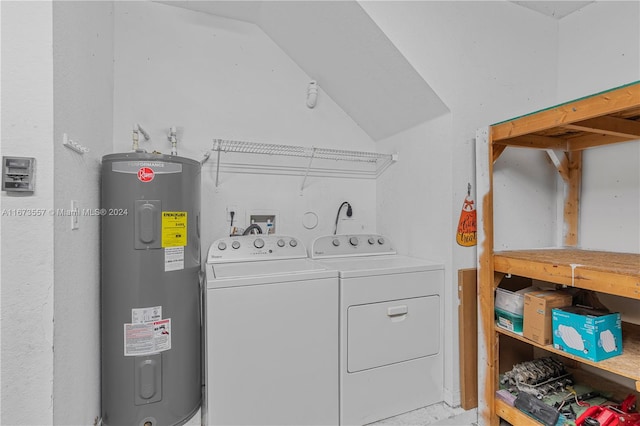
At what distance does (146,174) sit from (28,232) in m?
0.52

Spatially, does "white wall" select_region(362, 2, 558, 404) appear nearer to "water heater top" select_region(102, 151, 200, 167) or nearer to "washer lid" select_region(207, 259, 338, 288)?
"washer lid" select_region(207, 259, 338, 288)

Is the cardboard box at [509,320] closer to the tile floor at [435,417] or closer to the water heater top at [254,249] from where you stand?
the tile floor at [435,417]

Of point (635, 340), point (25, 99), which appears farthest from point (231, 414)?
point (635, 340)

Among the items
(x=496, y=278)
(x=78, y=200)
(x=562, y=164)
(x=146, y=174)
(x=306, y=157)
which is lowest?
(x=496, y=278)

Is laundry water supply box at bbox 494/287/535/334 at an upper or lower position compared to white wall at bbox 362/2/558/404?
lower

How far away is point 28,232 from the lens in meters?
1.03

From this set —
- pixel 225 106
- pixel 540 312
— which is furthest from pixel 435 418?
pixel 225 106

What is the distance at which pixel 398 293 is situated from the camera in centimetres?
176

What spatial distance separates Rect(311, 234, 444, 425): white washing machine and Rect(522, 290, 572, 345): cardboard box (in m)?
0.45

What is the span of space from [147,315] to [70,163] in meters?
0.75

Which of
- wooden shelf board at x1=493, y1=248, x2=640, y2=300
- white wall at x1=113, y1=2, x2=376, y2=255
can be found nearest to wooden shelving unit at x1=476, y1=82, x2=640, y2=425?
wooden shelf board at x1=493, y1=248, x2=640, y2=300

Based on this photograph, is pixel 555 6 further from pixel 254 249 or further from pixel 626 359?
pixel 254 249

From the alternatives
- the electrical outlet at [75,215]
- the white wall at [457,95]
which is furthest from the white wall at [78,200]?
the white wall at [457,95]

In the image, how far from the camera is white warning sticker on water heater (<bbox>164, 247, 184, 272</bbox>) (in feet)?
4.96
